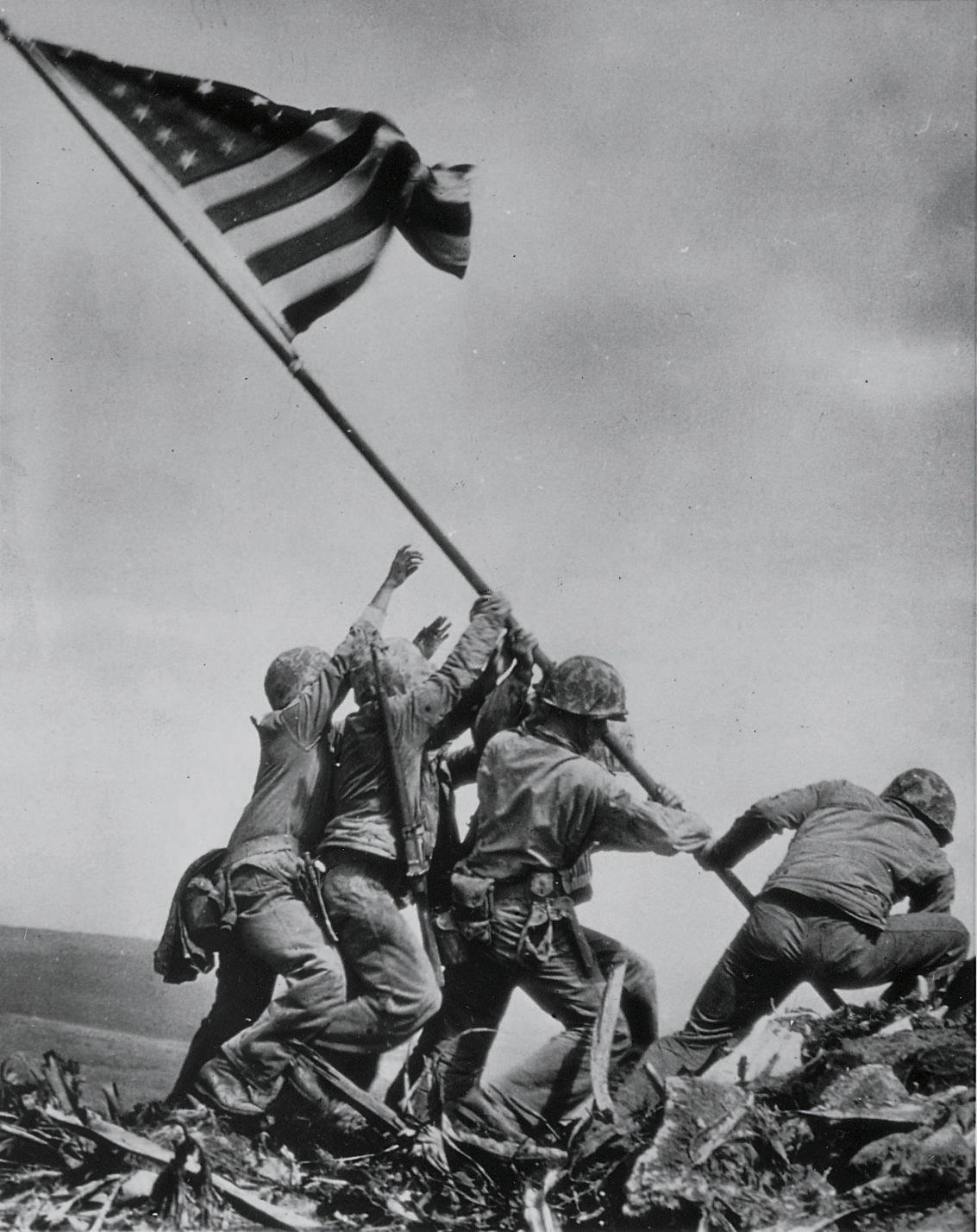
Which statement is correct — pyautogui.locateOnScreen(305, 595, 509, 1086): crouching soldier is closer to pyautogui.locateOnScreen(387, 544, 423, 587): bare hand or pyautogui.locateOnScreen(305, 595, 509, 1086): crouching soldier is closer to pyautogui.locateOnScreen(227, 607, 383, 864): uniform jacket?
pyautogui.locateOnScreen(227, 607, 383, 864): uniform jacket

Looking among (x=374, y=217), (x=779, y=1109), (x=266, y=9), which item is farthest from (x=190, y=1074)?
(x=266, y=9)

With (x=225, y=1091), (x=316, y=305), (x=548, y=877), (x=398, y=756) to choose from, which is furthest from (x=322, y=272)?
(x=225, y=1091)

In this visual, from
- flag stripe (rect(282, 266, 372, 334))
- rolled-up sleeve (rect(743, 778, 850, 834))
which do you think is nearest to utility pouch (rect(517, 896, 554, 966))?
rolled-up sleeve (rect(743, 778, 850, 834))

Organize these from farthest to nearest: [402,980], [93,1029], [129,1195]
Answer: [93,1029], [402,980], [129,1195]

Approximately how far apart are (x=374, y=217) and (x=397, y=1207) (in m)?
3.92

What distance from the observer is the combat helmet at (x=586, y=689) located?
4.68 metres

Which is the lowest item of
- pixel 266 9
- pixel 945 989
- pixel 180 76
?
pixel 945 989

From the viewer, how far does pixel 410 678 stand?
4898mm

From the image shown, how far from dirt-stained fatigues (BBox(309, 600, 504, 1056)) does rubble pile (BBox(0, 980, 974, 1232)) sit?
429 mm

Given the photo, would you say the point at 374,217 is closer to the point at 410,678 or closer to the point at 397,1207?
the point at 410,678

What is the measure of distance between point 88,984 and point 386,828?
1.45 meters

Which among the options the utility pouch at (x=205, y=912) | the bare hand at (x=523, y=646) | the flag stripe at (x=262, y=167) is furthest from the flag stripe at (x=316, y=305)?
the utility pouch at (x=205, y=912)

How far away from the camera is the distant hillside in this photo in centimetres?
481

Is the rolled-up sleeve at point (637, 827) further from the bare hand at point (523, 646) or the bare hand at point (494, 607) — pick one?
the bare hand at point (494, 607)
